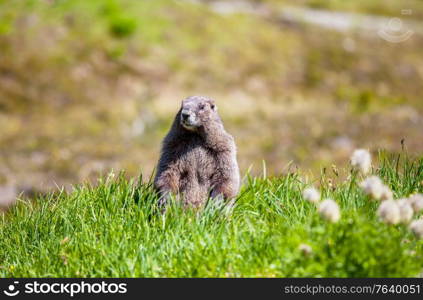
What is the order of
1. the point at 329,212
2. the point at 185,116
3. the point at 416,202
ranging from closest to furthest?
the point at 329,212
the point at 416,202
the point at 185,116

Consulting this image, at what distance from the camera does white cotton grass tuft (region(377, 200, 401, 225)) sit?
5.09 m

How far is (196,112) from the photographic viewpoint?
7.86 metres

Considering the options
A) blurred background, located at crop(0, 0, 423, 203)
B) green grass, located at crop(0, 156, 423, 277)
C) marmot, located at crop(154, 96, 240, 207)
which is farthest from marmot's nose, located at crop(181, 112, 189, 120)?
blurred background, located at crop(0, 0, 423, 203)

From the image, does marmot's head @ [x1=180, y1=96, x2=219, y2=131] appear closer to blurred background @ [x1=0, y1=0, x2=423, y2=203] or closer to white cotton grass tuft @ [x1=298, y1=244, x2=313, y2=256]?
white cotton grass tuft @ [x1=298, y1=244, x2=313, y2=256]

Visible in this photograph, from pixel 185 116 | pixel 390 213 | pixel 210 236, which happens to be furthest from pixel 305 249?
pixel 185 116

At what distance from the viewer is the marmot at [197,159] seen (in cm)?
775

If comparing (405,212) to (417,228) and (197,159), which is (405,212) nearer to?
(417,228)

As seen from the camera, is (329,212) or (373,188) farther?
(373,188)

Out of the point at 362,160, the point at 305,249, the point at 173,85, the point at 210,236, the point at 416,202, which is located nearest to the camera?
the point at 305,249

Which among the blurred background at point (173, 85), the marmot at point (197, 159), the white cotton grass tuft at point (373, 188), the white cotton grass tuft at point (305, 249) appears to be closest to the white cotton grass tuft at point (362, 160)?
the white cotton grass tuft at point (373, 188)

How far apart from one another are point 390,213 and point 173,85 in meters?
23.4

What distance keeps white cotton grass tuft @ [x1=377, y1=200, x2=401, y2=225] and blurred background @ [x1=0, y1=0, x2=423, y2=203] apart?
15.4 m

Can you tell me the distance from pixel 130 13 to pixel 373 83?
38.8 ft

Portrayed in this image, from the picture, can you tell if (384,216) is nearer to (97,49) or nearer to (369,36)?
(97,49)
